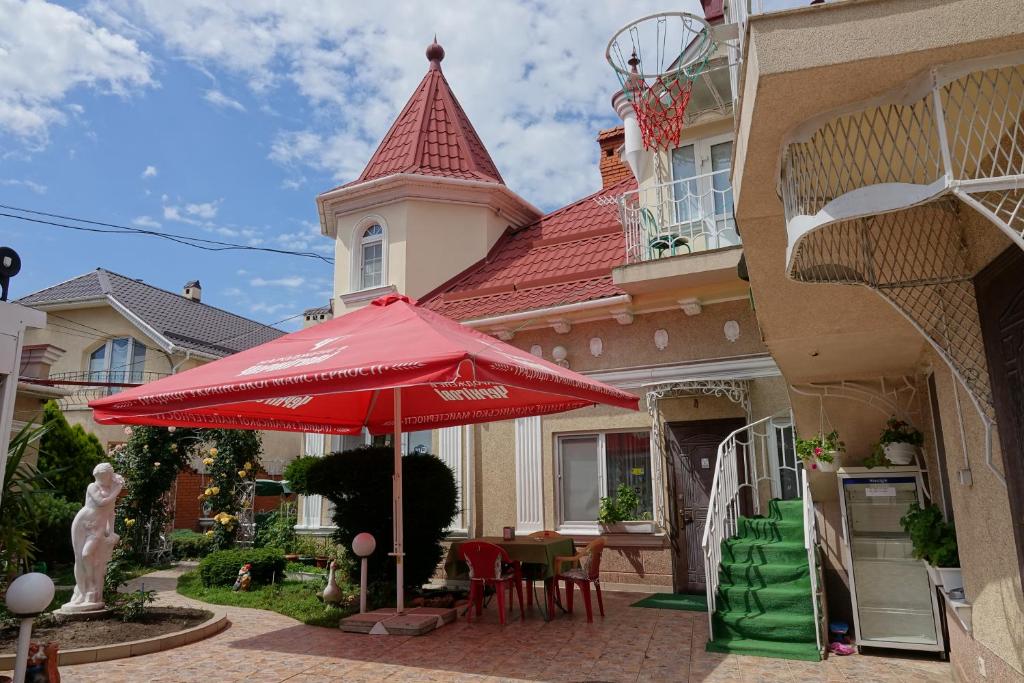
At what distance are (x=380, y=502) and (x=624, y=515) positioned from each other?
3.56 m

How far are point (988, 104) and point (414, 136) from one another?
501 inches

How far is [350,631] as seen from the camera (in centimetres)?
727

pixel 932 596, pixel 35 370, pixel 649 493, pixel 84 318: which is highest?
pixel 84 318

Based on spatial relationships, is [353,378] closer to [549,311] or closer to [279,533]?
[549,311]

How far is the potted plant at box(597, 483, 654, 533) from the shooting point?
9.95m

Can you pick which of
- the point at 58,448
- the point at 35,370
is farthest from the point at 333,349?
the point at 35,370

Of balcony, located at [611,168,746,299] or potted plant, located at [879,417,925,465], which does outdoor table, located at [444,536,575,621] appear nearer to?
potted plant, located at [879,417,925,465]

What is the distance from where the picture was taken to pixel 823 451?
23.9 ft

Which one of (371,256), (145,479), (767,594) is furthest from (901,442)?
(145,479)

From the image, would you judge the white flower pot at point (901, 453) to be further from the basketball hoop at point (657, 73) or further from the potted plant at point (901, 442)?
the basketball hoop at point (657, 73)

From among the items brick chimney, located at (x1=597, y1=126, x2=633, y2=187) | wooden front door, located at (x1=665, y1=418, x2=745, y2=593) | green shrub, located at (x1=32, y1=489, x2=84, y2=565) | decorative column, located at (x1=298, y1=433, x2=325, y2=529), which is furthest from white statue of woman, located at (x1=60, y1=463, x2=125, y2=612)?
brick chimney, located at (x1=597, y1=126, x2=633, y2=187)

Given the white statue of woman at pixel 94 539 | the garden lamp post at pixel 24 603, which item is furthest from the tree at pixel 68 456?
the garden lamp post at pixel 24 603

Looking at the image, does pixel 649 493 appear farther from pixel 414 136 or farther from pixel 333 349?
pixel 414 136

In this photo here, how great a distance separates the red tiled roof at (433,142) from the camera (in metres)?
14.0
